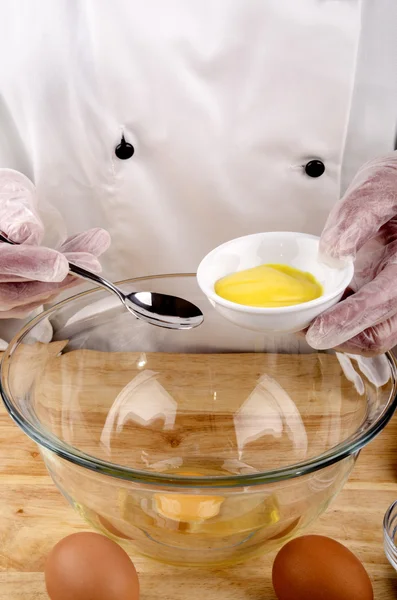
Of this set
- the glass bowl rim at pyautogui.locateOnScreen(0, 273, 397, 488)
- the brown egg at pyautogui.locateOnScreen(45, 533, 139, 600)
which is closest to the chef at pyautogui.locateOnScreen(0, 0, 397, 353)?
the glass bowl rim at pyautogui.locateOnScreen(0, 273, 397, 488)

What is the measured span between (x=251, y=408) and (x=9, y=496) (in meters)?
0.36

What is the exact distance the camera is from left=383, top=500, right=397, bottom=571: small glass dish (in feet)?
2.57

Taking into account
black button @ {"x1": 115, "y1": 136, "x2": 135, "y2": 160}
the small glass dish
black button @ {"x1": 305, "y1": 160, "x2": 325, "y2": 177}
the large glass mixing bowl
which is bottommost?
the small glass dish

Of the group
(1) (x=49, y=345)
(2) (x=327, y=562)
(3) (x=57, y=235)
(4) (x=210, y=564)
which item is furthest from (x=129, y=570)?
(3) (x=57, y=235)

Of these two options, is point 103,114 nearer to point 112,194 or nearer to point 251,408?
point 112,194

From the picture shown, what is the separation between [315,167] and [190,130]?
204mm

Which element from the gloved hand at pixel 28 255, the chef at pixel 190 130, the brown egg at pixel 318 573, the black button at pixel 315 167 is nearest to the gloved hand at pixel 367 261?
the chef at pixel 190 130

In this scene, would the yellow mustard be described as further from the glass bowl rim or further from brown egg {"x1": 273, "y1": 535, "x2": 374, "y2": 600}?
brown egg {"x1": 273, "y1": 535, "x2": 374, "y2": 600}

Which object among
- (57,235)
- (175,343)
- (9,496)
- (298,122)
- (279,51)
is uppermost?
(279,51)

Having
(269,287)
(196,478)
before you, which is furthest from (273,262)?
(196,478)

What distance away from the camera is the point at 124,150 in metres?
1.04

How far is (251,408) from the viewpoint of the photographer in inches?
37.9

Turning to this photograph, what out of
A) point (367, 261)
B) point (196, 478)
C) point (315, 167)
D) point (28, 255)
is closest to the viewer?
point (196, 478)

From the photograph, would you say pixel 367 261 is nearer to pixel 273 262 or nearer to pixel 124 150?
pixel 273 262
